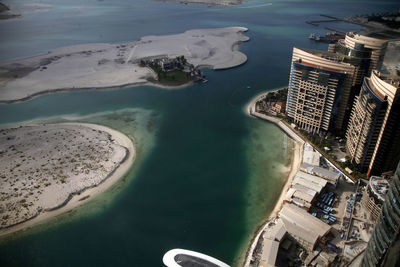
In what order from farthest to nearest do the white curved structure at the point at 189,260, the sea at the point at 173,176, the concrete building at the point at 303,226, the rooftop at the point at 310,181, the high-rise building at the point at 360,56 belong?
the high-rise building at the point at 360,56, the rooftop at the point at 310,181, the sea at the point at 173,176, the concrete building at the point at 303,226, the white curved structure at the point at 189,260

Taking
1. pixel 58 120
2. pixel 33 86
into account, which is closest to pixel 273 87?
pixel 58 120

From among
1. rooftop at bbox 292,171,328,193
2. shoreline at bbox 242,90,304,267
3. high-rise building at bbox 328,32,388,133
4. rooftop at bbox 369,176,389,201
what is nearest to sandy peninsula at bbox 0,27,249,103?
shoreline at bbox 242,90,304,267

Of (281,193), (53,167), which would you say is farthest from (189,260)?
(53,167)

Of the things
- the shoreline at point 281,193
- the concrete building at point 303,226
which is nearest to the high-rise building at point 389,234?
the concrete building at point 303,226

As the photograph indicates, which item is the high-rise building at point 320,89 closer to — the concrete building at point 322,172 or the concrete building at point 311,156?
the concrete building at point 311,156

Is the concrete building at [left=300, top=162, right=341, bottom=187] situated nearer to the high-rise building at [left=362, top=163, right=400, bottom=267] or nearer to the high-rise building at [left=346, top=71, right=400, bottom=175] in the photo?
the high-rise building at [left=346, top=71, right=400, bottom=175]

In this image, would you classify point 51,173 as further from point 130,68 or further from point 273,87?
point 273,87
